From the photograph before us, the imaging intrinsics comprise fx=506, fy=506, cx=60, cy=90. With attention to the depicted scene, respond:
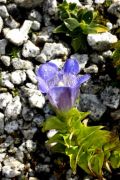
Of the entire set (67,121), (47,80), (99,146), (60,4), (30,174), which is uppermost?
(60,4)

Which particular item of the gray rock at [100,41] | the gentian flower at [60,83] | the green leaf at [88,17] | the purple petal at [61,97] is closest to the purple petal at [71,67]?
the gentian flower at [60,83]

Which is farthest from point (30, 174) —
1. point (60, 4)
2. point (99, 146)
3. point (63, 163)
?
point (60, 4)

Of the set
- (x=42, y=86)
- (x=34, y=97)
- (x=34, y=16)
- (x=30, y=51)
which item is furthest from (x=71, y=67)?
(x=34, y=16)

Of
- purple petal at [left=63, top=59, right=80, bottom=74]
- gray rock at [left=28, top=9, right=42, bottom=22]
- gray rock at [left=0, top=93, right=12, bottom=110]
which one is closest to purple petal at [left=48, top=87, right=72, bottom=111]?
purple petal at [left=63, top=59, right=80, bottom=74]

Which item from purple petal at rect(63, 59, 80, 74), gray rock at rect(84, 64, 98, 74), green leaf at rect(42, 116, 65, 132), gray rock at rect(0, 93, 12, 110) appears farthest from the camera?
gray rock at rect(84, 64, 98, 74)

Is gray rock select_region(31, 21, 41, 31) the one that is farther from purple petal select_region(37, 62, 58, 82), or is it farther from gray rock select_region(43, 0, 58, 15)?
purple petal select_region(37, 62, 58, 82)

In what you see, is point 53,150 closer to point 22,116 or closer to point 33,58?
point 22,116

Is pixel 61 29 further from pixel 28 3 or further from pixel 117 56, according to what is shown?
pixel 117 56
